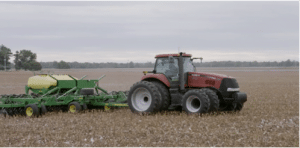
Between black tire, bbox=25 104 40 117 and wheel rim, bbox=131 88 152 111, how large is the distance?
11.6 ft

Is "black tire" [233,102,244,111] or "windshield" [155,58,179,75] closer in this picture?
"windshield" [155,58,179,75]

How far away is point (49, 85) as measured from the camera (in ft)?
45.9

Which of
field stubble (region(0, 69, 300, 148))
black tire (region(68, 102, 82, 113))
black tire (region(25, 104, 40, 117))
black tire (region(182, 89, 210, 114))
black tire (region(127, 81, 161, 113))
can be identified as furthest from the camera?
black tire (region(68, 102, 82, 113))

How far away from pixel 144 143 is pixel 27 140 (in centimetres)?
300

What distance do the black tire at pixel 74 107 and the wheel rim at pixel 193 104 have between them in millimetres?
4347

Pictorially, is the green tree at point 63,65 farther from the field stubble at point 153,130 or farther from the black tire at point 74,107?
the field stubble at point 153,130

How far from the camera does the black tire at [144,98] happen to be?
1167 centimetres

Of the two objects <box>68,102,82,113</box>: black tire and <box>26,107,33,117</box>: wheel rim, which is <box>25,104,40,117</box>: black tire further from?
<box>68,102,82,113</box>: black tire

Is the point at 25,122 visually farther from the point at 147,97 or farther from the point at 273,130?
the point at 273,130

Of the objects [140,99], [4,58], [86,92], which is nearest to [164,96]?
[140,99]

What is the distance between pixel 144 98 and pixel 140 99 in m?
0.16

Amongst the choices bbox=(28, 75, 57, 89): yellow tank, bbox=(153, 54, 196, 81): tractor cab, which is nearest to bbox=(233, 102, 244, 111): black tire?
bbox=(153, 54, 196, 81): tractor cab

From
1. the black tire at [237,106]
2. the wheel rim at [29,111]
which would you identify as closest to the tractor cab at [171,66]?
the black tire at [237,106]

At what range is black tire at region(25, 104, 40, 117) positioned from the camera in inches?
477
